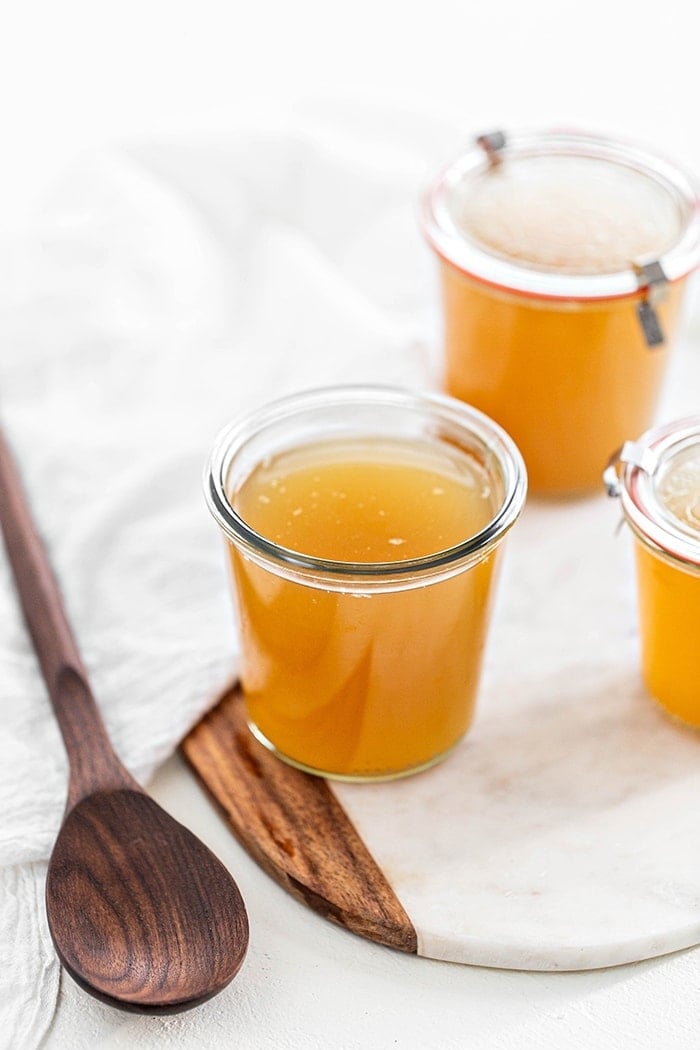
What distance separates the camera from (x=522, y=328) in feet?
4.24

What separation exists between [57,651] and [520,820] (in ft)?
1.32

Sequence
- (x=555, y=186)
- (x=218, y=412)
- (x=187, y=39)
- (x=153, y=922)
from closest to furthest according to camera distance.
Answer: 1. (x=153, y=922)
2. (x=555, y=186)
3. (x=218, y=412)
4. (x=187, y=39)

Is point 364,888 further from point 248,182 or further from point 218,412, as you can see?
point 248,182

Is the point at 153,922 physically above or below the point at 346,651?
below

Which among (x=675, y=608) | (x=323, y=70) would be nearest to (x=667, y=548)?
(x=675, y=608)

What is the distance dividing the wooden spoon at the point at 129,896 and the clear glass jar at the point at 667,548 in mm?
390

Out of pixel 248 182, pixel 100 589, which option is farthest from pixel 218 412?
pixel 248 182

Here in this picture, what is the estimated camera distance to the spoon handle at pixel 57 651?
1.06 meters

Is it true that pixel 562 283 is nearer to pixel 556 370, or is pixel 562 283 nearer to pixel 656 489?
pixel 556 370

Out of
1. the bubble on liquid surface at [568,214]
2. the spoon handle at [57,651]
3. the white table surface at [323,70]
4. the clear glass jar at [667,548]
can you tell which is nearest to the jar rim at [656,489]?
the clear glass jar at [667,548]

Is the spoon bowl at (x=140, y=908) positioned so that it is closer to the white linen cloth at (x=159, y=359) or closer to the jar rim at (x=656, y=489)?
the white linen cloth at (x=159, y=359)

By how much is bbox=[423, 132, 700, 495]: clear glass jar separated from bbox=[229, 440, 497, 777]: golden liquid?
0.74ft

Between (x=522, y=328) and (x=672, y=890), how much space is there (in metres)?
0.53

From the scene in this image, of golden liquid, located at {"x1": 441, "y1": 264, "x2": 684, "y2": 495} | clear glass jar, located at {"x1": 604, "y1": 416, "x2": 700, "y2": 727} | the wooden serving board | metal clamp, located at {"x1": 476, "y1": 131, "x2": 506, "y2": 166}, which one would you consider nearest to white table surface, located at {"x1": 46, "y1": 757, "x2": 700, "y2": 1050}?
the wooden serving board
